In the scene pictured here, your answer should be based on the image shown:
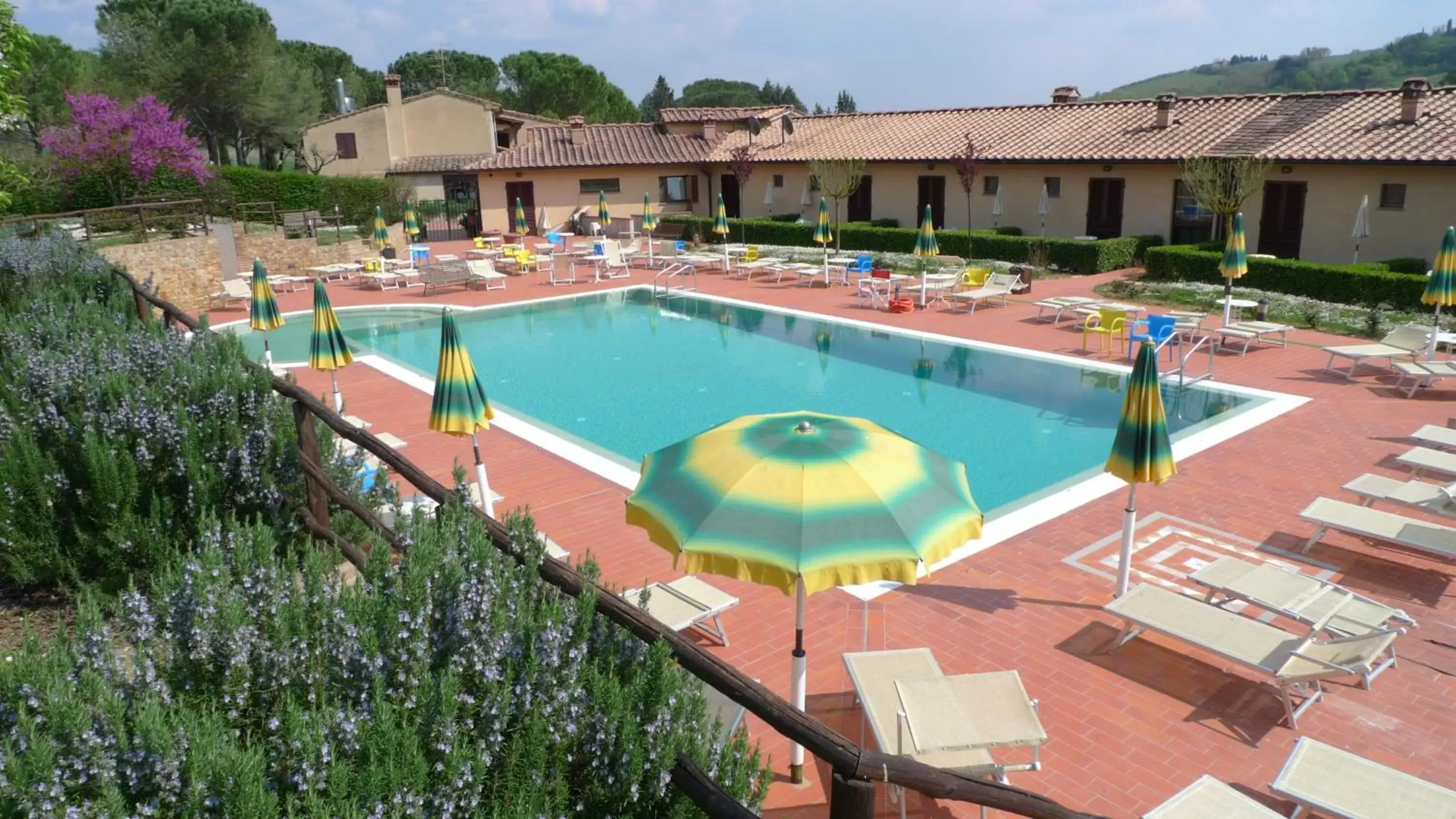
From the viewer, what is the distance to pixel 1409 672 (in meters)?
6.49

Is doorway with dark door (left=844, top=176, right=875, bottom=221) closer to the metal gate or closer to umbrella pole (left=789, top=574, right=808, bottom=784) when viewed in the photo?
the metal gate

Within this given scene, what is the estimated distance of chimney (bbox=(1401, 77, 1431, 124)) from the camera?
73.8 ft

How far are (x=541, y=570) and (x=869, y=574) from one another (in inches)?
84.5

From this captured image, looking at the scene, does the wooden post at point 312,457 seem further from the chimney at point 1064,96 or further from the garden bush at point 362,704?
the chimney at point 1064,96

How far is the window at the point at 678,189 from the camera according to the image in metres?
40.7

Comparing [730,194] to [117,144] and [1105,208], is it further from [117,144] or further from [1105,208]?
[117,144]

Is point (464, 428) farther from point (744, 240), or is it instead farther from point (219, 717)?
point (744, 240)

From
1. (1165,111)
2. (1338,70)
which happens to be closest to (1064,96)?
(1165,111)

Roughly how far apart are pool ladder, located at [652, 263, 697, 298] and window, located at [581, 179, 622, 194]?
45.2 feet

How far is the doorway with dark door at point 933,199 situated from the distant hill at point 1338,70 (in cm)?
8427

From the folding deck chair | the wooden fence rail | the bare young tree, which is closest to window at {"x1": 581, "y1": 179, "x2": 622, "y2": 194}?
the bare young tree

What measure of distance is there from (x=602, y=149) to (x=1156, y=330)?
3060 centimetres

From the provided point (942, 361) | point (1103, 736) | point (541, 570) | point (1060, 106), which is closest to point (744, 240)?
point (1060, 106)

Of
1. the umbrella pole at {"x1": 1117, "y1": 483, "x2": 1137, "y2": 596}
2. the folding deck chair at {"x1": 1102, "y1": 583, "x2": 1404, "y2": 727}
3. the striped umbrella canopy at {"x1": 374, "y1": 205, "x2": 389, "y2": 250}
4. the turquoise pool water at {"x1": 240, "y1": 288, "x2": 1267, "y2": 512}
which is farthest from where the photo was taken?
the striped umbrella canopy at {"x1": 374, "y1": 205, "x2": 389, "y2": 250}
